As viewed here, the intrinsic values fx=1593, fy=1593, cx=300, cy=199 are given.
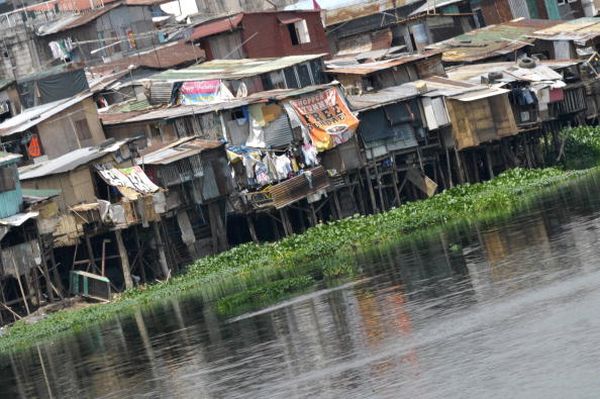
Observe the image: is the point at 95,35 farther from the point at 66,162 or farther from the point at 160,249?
the point at 160,249

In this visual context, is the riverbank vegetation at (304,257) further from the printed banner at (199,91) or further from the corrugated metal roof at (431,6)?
the corrugated metal roof at (431,6)

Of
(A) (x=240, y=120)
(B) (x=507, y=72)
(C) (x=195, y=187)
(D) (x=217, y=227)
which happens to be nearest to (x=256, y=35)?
(A) (x=240, y=120)

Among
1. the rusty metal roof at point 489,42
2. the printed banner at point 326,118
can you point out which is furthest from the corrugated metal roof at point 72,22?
the printed banner at point 326,118

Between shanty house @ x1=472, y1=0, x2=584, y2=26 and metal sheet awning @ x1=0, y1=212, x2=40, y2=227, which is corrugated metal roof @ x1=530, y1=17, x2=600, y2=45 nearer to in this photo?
shanty house @ x1=472, y1=0, x2=584, y2=26

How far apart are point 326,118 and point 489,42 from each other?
14682 millimetres

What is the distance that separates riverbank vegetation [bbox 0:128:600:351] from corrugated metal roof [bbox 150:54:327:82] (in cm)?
876

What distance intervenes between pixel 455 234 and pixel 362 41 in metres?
29.2

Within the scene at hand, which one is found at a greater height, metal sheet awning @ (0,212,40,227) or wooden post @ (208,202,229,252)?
metal sheet awning @ (0,212,40,227)

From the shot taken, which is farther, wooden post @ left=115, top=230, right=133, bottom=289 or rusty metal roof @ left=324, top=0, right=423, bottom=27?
rusty metal roof @ left=324, top=0, right=423, bottom=27

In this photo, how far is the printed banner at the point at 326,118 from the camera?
6028 centimetres

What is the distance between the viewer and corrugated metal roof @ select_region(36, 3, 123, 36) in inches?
2904

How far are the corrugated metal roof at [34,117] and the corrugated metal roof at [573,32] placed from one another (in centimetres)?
2439

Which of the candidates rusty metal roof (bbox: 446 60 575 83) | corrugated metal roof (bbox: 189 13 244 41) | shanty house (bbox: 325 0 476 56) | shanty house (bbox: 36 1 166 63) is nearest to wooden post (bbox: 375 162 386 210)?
rusty metal roof (bbox: 446 60 575 83)

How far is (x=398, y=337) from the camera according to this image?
31.4 m
